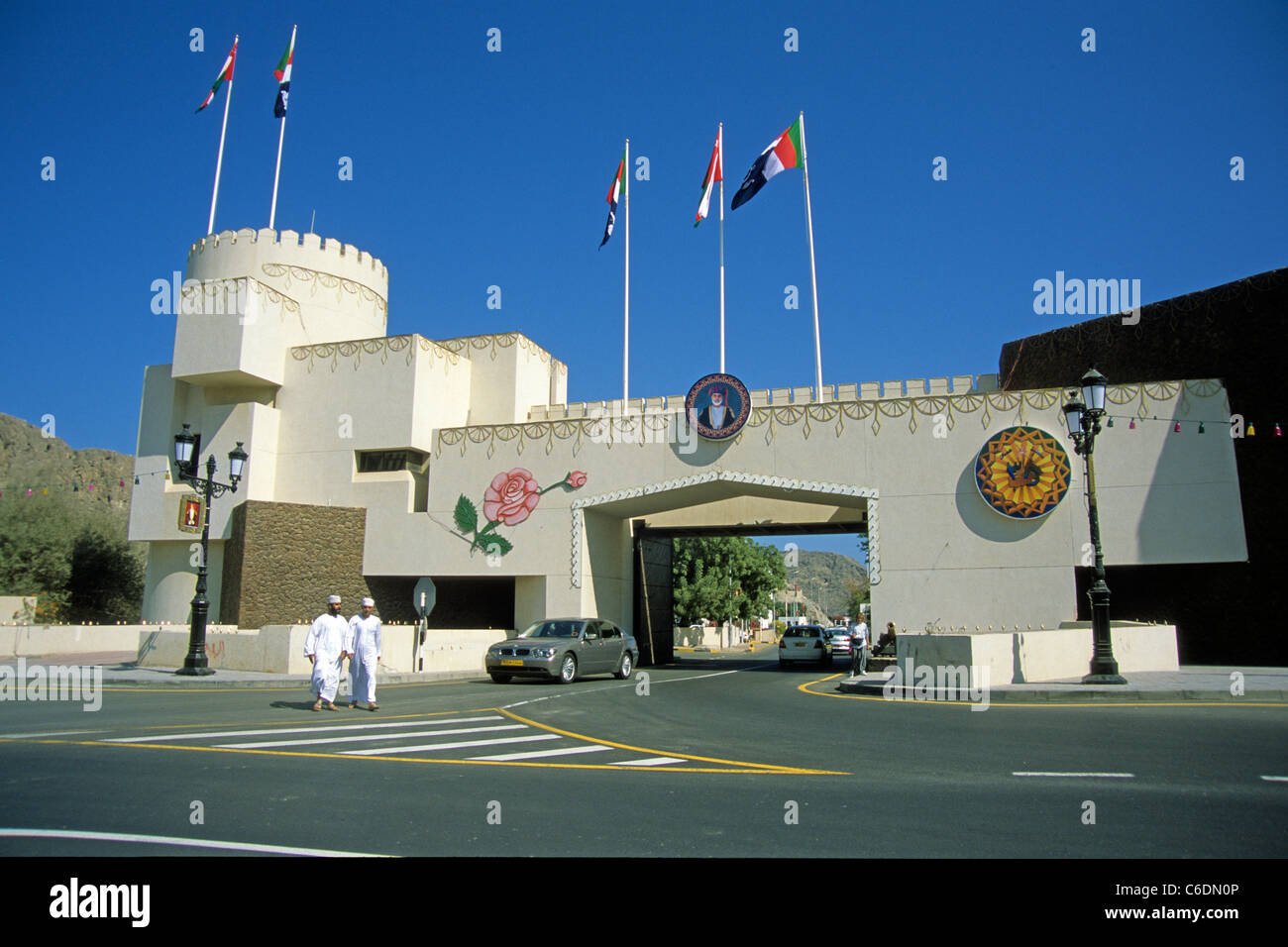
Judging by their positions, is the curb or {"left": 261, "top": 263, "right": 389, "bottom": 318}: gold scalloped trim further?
{"left": 261, "top": 263, "right": 389, "bottom": 318}: gold scalloped trim

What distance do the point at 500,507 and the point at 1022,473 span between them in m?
18.3

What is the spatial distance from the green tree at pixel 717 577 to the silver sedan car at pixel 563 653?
38173mm

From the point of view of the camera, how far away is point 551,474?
31953 mm

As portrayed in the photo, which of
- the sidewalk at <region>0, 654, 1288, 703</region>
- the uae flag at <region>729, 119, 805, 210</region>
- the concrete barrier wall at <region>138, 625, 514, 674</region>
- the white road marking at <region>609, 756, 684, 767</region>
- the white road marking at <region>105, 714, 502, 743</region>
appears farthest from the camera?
the uae flag at <region>729, 119, 805, 210</region>

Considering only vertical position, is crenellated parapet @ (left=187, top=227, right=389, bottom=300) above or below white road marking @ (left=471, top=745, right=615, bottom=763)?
above

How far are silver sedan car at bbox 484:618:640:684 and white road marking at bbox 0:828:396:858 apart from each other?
1425cm

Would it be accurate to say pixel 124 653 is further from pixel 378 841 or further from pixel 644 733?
pixel 378 841

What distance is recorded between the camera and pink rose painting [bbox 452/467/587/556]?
32031mm

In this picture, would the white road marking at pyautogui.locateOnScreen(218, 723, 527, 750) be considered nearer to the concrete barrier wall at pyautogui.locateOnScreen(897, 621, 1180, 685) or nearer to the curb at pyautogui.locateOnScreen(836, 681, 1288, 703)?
the curb at pyautogui.locateOnScreen(836, 681, 1288, 703)

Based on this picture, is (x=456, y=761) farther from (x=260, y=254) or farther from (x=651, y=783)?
(x=260, y=254)

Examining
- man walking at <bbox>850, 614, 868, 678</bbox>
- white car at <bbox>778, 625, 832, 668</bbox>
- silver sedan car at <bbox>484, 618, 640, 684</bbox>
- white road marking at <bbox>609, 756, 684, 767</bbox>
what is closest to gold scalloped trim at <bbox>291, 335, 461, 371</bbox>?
silver sedan car at <bbox>484, 618, 640, 684</bbox>

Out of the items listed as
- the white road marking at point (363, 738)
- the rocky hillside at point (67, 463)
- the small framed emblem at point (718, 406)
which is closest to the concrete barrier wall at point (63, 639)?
the small framed emblem at point (718, 406)

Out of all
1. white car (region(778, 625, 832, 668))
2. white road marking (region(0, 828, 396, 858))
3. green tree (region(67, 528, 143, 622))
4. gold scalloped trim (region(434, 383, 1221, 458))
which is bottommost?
white car (region(778, 625, 832, 668))

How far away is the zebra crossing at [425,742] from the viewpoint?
9.04 m
